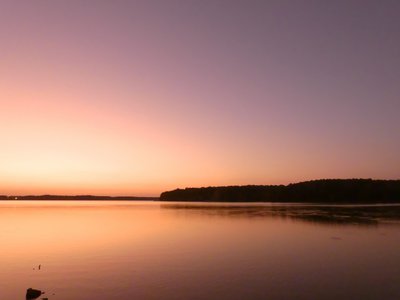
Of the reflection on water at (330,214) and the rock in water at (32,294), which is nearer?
the rock in water at (32,294)

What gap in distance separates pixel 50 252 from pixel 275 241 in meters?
23.9

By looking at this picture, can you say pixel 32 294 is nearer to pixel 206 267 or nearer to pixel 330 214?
pixel 206 267

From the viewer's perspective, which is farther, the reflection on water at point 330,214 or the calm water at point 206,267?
the reflection on water at point 330,214

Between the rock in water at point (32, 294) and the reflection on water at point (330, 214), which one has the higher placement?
the reflection on water at point (330, 214)

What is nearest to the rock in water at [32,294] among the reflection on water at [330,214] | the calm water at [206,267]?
the calm water at [206,267]

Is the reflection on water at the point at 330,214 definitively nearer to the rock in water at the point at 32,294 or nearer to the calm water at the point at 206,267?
the calm water at the point at 206,267

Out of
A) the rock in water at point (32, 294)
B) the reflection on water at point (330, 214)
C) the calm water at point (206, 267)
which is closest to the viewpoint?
the rock in water at point (32, 294)

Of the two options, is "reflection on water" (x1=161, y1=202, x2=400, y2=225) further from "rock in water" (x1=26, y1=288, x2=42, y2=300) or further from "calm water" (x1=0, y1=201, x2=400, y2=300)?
"rock in water" (x1=26, y1=288, x2=42, y2=300)

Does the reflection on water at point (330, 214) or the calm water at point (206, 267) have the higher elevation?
the reflection on water at point (330, 214)

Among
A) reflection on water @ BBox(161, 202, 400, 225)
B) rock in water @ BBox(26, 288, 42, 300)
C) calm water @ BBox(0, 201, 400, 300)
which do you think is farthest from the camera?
reflection on water @ BBox(161, 202, 400, 225)

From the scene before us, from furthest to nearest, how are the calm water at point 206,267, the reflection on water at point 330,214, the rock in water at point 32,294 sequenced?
the reflection on water at point 330,214
the calm water at point 206,267
the rock in water at point 32,294

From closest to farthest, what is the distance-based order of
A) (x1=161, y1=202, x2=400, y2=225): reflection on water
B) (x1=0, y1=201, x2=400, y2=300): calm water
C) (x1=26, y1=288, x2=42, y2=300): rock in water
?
(x1=26, y1=288, x2=42, y2=300): rock in water, (x1=0, y1=201, x2=400, y2=300): calm water, (x1=161, y1=202, x2=400, y2=225): reflection on water

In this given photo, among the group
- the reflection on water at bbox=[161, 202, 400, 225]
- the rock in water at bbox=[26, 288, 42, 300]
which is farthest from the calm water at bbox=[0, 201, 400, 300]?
the reflection on water at bbox=[161, 202, 400, 225]

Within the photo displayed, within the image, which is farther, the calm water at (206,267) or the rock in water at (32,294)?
the calm water at (206,267)
